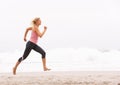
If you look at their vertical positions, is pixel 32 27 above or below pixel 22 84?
above

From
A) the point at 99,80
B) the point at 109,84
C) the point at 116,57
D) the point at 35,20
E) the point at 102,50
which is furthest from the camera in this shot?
the point at 102,50

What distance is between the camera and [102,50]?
24234mm

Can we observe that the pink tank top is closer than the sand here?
No

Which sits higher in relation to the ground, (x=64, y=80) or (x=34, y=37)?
(x=34, y=37)

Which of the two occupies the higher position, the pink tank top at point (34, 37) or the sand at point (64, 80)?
the pink tank top at point (34, 37)

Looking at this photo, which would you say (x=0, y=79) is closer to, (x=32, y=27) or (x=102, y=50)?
(x=32, y=27)

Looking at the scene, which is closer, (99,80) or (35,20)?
(99,80)

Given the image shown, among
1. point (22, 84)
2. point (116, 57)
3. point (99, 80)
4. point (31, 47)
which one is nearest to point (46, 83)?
point (22, 84)

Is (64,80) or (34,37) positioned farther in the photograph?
(34,37)

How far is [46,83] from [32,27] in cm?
245

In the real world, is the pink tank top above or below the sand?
above

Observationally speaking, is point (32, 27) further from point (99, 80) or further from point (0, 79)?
point (99, 80)

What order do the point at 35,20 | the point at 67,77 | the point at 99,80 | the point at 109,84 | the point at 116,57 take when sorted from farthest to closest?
the point at 116,57, the point at 35,20, the point at 67,77, the point at 99,80, the point at 109,84

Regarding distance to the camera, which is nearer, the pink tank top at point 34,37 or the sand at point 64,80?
the sand at point 64,80
